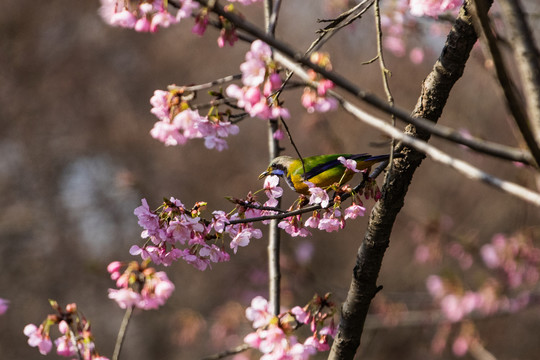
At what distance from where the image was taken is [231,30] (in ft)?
4.87

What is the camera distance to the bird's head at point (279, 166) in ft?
8.02

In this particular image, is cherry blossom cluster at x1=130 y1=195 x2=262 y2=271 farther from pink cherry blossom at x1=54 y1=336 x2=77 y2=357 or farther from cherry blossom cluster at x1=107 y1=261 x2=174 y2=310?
pink cherry blossom at x1=54 y1=336 x2=77 y2=357

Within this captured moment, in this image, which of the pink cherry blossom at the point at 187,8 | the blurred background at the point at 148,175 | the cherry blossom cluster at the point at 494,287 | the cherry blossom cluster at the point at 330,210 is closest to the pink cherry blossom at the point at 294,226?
the cherry blossom cluster at the point at 330,210

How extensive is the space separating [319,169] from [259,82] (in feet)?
2.68

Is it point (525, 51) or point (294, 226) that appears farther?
point (294, 226)

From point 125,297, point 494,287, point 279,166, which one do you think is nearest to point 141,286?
point 125,297

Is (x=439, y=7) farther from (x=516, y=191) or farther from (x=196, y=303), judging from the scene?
(x=196, y=303)

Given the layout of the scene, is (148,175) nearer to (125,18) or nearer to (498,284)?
(498,284)

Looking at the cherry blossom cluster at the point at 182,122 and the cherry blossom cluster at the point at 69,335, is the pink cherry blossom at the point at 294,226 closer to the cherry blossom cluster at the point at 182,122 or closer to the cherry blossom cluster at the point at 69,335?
the cherry blossom cluster at the point at 182,122

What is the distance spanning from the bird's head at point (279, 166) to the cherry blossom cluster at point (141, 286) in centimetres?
88

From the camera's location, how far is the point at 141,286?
1682 mm

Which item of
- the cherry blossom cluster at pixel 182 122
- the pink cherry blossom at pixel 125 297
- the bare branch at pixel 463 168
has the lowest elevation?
the bare branch at pixel 463 168

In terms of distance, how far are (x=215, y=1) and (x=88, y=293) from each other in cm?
1049

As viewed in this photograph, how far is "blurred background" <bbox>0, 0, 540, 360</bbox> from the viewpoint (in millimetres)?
8344
